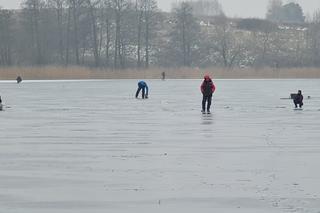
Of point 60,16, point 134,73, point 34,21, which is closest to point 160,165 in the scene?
point 134,73

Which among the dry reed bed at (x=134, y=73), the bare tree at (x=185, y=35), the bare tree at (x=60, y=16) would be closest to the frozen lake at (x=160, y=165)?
the dry reed bed at (x=134, y=73)

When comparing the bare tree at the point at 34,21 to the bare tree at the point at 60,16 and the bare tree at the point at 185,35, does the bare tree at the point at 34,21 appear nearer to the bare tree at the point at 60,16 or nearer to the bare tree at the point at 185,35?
the bare tree at the point at 60,16

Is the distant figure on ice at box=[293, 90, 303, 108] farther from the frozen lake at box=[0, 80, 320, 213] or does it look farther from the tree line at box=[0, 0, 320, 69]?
the tree line at box=[0, 0, 320, 69]

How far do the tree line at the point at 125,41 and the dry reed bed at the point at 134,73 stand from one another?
1905cm

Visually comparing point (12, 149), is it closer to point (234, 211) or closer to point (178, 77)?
point (234, 211)

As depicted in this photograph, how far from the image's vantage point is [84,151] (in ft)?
42.0

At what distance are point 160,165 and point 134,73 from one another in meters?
53.1

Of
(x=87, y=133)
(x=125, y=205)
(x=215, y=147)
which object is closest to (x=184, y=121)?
(x=87, y=133)

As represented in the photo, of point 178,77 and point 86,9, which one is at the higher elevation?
point 86,9

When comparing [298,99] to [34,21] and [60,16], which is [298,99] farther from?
[60,16]

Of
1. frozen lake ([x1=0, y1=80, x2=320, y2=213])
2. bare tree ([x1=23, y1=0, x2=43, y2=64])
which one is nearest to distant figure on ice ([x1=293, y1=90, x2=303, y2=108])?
frozen lake ([x1=0, y1=80, x2=320, y2=213])

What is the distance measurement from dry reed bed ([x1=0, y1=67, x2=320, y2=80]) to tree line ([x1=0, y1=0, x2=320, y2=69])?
62.5 feet

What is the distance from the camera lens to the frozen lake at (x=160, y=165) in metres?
8.05

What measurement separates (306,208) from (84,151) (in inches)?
227
